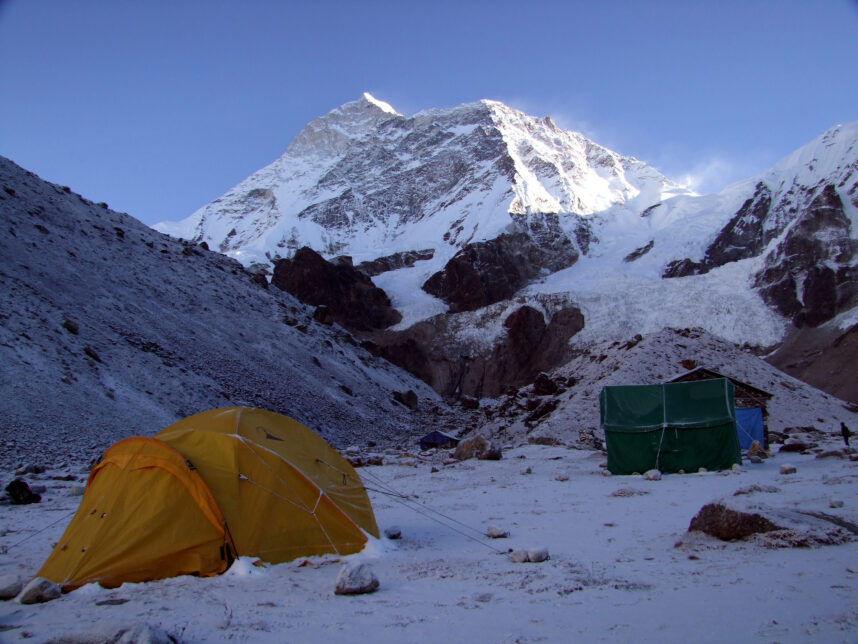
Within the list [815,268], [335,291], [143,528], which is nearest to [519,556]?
[143,528]

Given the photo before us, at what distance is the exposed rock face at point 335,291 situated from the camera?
7925 centimetres

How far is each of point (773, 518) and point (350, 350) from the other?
124ft

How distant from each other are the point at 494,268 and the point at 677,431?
80.9 meters

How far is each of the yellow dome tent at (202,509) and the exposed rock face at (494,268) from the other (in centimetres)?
7624

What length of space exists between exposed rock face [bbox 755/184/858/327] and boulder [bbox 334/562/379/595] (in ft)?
219

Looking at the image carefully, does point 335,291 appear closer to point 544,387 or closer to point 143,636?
point 544,387

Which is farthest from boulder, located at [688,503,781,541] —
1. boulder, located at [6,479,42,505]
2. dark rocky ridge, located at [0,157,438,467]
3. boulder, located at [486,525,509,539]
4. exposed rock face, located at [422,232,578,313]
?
exposed rock face, located at [422,232,578,313]

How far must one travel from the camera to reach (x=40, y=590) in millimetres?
5262

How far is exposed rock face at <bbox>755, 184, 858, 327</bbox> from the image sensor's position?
61.0m

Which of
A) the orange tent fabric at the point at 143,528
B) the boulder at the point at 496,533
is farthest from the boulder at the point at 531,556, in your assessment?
the orange tent fabric at the point at 143,528

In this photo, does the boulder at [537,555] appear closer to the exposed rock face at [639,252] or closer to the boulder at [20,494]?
the boulder at [20,494]

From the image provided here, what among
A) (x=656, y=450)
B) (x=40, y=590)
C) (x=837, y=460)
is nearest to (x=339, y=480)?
(x=40, y=590)

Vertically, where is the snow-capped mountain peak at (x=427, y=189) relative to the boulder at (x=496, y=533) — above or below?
above

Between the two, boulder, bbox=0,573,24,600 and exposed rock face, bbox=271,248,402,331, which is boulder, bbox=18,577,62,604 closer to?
boulder, bbox=0,573,24,600
